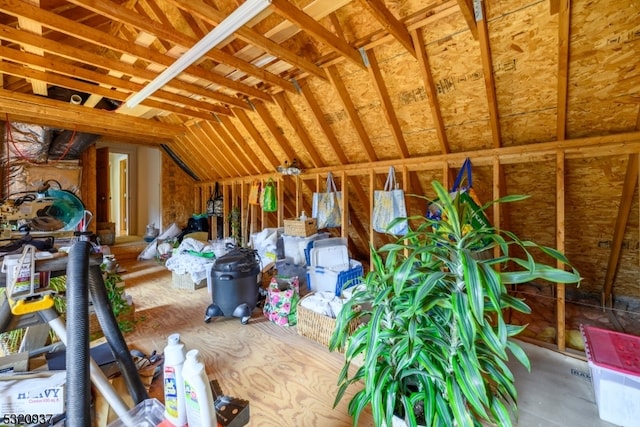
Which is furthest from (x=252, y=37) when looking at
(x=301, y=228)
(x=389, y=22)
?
(x=301, y=228)

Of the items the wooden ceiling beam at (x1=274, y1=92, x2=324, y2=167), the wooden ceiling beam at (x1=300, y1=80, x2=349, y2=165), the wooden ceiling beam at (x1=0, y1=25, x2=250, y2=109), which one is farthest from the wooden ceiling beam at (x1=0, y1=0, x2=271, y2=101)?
the wooden ceiling beam at (x1=300, y1=80, x2=349, y2=165)

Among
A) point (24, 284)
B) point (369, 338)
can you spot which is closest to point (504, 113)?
point (369, 338)

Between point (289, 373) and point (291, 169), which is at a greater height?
point (291, 169)

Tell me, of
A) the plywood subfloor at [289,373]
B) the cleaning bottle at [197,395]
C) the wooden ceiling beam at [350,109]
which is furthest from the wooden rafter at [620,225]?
the cleaning bottle at [197,395]

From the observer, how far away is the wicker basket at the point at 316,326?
2454 millimetres

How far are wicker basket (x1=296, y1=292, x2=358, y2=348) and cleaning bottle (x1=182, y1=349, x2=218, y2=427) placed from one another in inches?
70.3

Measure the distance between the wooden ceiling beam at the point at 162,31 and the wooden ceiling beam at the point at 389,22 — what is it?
1331 millimetres

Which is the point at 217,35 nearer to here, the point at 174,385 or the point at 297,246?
the point at 174,385

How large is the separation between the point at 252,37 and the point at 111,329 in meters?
2.25

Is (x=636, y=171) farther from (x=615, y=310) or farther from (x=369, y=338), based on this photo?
(x=369, y=338)

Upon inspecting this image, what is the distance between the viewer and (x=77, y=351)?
869mm

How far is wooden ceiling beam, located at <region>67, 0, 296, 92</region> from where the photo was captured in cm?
197

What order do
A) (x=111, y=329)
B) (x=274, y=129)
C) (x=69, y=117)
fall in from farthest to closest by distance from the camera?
(x=274, y=129), (x=69, y=117), (x=111, y=329)

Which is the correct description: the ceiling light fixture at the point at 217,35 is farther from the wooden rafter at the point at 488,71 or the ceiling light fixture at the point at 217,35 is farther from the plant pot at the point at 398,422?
the plant pot at the point at 398,422
